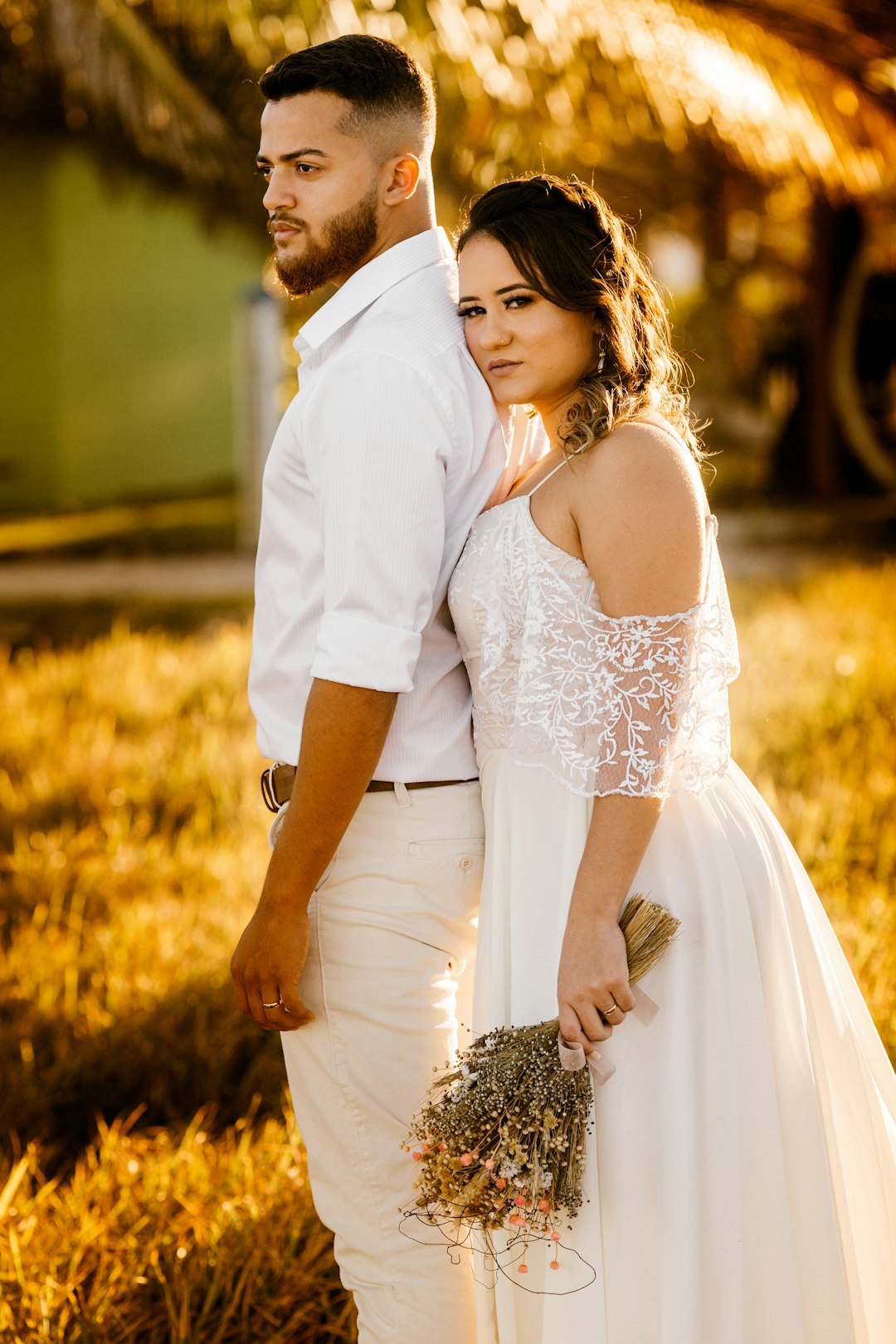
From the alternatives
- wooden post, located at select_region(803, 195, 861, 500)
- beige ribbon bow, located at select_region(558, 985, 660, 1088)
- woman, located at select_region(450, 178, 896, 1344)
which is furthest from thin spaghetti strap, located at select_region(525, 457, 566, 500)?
wooden post, located at select_region(803, 195, 861, 500)

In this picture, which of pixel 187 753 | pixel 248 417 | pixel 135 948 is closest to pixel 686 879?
pixel 135 948

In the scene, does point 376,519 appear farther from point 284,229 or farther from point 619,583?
point 284,229

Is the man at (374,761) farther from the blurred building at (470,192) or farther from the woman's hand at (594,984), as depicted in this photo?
the blurred building at (470,192)

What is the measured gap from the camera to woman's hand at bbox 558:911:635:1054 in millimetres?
1879

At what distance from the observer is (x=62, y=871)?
14.0 feet

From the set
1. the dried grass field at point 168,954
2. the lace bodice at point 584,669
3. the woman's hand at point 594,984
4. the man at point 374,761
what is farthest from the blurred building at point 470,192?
the dried grass field at point 168,954

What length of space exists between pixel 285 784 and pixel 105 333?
9.30 meters

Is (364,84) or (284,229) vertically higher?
(364,84)

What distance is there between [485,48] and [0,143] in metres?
6.05

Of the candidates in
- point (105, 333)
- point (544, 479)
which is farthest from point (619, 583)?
point (105, 333)

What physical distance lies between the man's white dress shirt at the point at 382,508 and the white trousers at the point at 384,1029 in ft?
0.31

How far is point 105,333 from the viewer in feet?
35.1

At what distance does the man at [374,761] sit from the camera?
2.03 meters

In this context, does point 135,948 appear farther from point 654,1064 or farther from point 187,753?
point 654,1064
